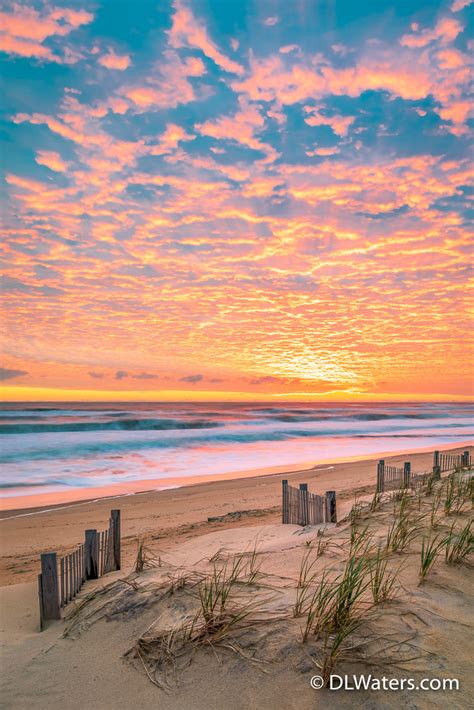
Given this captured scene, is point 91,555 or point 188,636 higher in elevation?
point 188,636

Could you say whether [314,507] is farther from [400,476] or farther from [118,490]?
[118,490]

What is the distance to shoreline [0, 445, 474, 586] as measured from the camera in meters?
9.71

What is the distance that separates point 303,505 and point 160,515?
5.13 meters

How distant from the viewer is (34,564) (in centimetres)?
882

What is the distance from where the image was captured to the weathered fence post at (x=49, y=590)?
5.11 m

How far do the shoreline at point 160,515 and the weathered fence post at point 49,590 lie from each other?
238cm

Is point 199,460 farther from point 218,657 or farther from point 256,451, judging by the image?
point 218,657

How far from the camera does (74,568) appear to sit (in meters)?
5.74

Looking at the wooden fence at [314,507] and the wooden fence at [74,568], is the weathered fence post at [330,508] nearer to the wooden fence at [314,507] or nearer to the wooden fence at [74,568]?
the wooden fence at [314,507]

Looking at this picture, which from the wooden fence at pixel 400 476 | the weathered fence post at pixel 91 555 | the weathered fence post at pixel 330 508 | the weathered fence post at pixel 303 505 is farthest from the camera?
the wooden fence at pixel 400 476

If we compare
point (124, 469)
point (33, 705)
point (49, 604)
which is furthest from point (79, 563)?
point (124, 469)

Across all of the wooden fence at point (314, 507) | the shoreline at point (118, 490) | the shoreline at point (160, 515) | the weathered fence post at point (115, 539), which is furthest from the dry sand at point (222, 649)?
the shoreline at point (118, 490)

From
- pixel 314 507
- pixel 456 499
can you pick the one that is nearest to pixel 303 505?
pixel 314 507

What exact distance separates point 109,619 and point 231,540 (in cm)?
420
